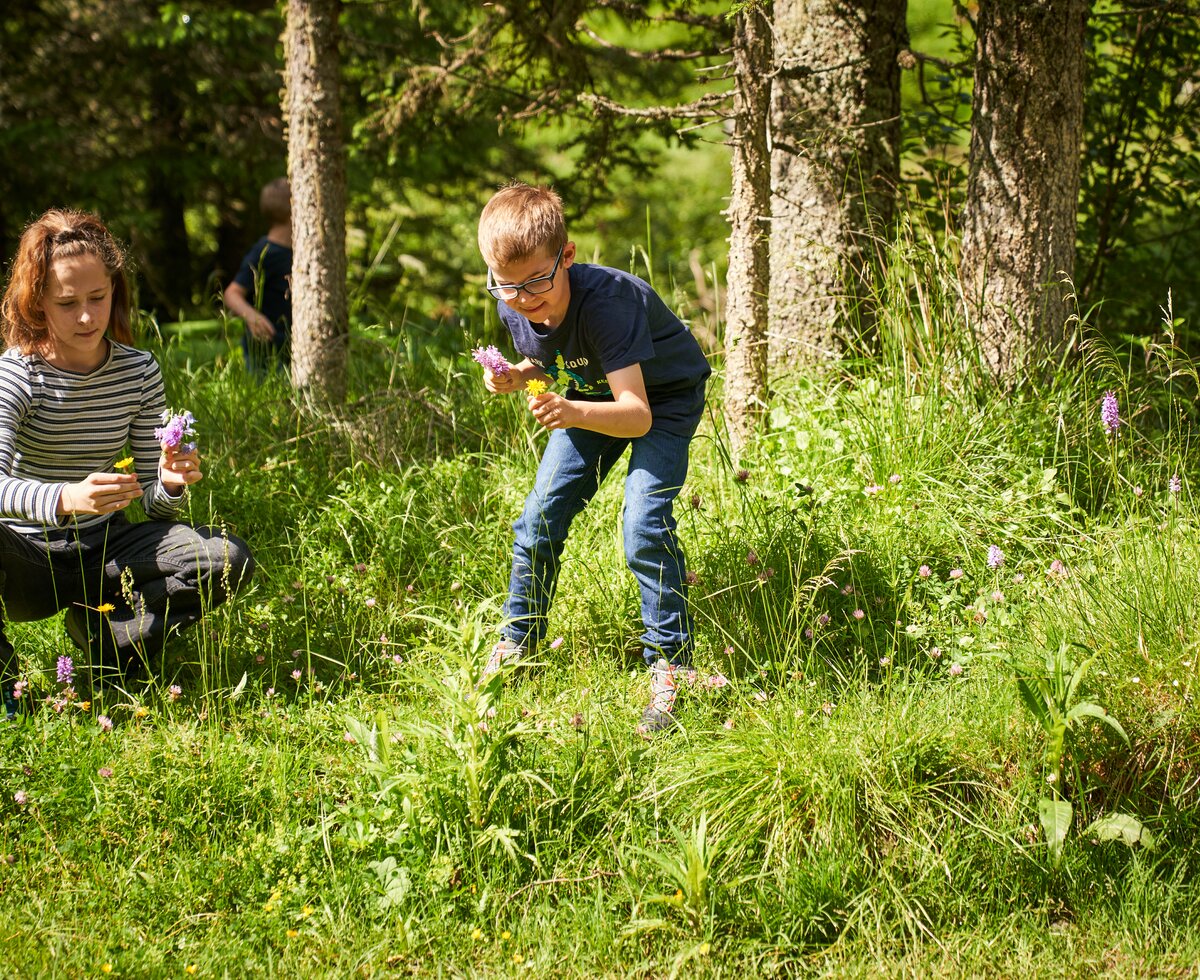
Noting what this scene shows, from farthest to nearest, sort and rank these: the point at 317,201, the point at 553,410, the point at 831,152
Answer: the point at 317,201 → the point at 831,152 → the point at 553,410

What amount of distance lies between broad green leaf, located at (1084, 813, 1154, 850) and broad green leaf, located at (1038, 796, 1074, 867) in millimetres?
78

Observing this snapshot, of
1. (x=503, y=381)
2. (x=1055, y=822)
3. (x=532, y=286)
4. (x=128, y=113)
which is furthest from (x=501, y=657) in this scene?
(x=128, y=113)

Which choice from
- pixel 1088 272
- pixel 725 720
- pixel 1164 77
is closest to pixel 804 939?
pixel 725 720

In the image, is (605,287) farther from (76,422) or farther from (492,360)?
(76,422)

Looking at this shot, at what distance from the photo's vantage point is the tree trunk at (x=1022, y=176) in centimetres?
394

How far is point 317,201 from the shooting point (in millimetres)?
5031

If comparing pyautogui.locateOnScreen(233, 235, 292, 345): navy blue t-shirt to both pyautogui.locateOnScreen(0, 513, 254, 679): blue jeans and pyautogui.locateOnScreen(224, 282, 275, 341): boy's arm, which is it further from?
pyautogui.locateOnScreen(0, 513, 254, 679): blue jeans

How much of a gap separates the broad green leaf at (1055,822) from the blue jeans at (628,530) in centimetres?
104

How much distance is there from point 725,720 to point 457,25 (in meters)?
6.12

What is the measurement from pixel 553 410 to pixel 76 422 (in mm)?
1541

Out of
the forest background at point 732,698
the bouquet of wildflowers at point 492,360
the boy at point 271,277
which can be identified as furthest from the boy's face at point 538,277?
the boy at point 271,277

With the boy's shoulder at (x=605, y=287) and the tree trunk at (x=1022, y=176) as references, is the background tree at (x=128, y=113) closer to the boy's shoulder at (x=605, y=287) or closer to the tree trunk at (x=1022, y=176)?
the tree trunk at (x=1022, y=176)

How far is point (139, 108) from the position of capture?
28.9 feet

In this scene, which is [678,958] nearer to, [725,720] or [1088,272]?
[725,720]
